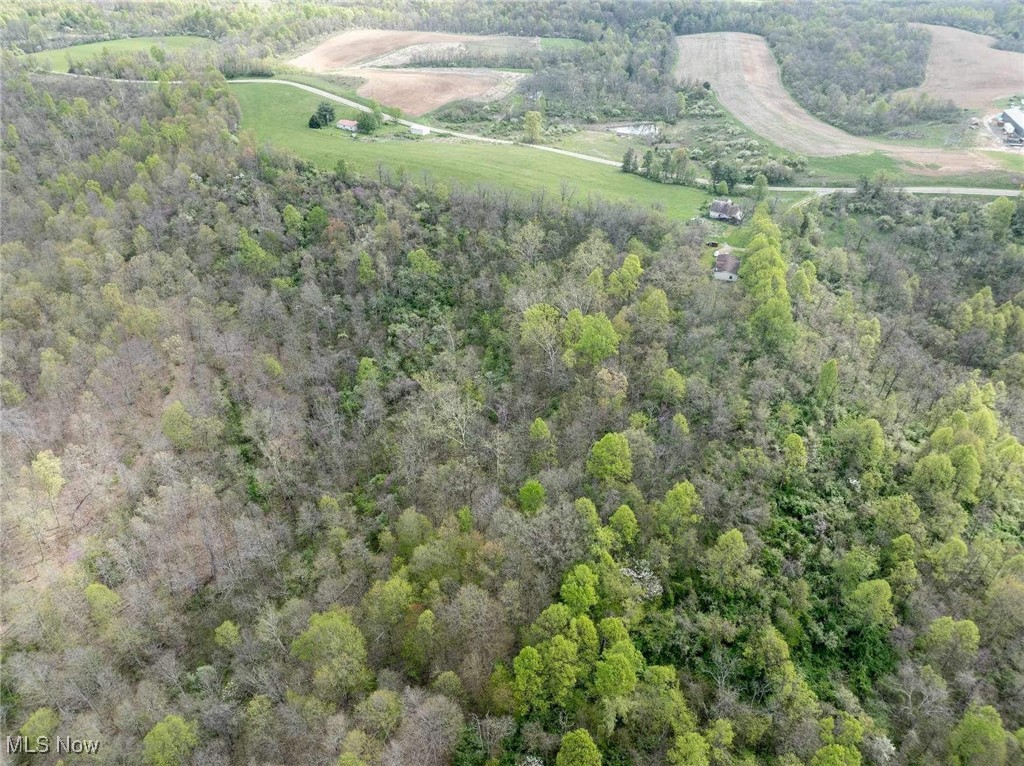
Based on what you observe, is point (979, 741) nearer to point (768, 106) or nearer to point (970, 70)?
point (768, 106)

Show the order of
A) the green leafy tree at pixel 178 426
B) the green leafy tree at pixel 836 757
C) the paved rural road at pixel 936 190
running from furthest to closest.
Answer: the paved rural road at pixel 936 190
the green leafy tree at pixel 178 426
the green leafy tree at pixel 836 757

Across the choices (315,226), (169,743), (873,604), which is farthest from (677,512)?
(315,226)

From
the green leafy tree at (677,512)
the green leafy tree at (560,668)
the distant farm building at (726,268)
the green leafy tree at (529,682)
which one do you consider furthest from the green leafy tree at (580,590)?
the distant farm building at (726,268)

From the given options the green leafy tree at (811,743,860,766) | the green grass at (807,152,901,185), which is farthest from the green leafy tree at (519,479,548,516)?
the green grass at (807,152,901,185)

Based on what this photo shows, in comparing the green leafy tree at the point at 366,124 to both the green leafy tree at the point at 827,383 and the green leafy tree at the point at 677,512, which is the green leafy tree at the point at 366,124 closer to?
the green leafy tree at the point at 827,383

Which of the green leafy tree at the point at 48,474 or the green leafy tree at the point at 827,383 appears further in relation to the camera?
the green leafy tree at the point at 48,474

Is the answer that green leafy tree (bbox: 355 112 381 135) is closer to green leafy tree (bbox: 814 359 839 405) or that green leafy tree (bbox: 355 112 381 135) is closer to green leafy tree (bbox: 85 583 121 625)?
green leafy tree (bbox: 85 583 121 625)

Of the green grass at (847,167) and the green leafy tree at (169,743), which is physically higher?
the green grass at (847,167)
